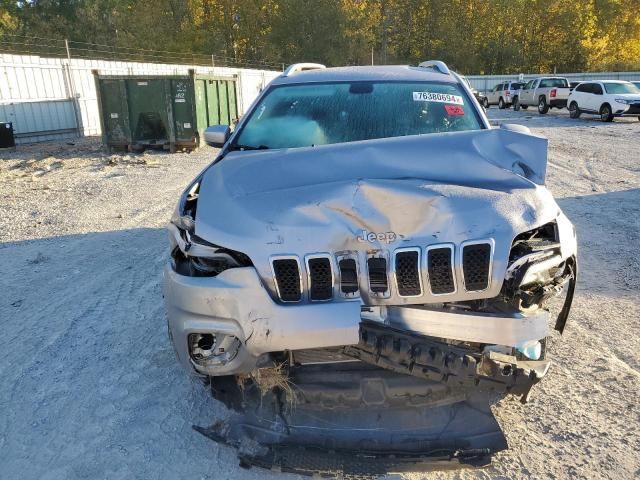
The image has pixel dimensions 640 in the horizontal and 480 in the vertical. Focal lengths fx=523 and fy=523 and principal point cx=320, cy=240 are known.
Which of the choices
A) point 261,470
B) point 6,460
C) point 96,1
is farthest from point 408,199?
point 96,1

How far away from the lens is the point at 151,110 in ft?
45.2

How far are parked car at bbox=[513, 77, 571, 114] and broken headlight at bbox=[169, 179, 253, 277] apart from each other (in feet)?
88.1

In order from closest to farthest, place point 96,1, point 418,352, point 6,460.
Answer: point 418,352 < point 6,460 < point 96,1

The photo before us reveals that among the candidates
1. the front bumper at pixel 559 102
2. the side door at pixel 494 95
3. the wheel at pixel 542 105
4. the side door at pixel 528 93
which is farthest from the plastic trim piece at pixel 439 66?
the side door at pixel 494 95

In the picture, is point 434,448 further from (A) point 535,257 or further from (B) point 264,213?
(B) point 264,213

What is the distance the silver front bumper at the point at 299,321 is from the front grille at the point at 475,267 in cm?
13

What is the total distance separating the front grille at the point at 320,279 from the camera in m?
2.23

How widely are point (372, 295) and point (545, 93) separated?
2787 centimetres

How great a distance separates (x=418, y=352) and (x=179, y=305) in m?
1.09

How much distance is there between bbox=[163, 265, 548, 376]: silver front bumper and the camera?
7.04ft

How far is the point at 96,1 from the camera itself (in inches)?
1636

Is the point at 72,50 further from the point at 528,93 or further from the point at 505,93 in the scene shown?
the point at 505,93

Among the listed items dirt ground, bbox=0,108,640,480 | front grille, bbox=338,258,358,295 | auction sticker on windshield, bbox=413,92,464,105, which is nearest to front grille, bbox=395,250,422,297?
front grille, bbox=338,258,358,295

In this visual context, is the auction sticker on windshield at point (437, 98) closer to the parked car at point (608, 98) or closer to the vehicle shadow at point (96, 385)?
the vehicle shadow at point (96, 385)
